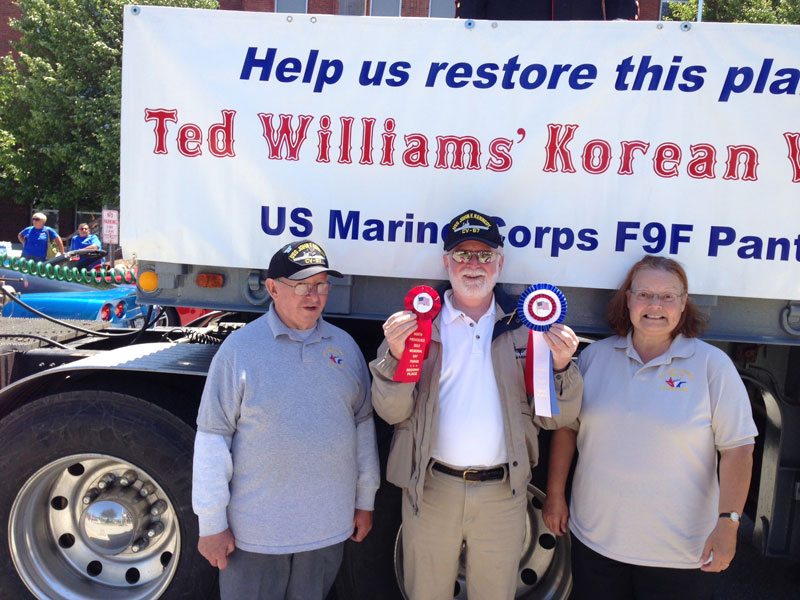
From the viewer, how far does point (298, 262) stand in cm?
203

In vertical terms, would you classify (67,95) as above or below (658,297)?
above

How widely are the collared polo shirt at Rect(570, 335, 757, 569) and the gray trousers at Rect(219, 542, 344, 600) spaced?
104 cm

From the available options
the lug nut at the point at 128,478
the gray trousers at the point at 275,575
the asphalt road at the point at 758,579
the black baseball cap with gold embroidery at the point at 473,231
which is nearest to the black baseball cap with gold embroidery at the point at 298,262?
the black baseball cap with gold embroidery at the point at 473,231

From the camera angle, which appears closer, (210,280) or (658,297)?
(658,297)

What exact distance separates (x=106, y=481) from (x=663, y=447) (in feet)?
8.04

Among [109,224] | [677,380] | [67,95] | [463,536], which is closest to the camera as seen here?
[677,380]

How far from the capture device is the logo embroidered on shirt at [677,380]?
1989 mm

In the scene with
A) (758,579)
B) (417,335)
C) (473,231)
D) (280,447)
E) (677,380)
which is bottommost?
(758,579)

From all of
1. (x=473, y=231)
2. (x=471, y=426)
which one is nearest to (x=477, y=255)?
(x=473, y=231)

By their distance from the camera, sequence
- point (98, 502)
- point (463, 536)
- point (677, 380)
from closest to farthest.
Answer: point (677, 380) < point (463, 536) < point (98, 502)

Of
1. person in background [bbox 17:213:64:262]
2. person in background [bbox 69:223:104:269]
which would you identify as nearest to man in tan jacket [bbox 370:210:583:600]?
person in background [bbox 69:223:104:269]

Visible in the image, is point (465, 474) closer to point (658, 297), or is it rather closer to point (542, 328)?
point (542, 328)

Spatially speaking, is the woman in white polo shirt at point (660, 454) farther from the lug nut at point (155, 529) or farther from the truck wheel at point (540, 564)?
the lug nut at point (155, 529)

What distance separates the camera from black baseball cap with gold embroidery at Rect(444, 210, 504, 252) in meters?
2.02
